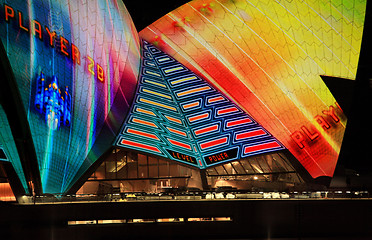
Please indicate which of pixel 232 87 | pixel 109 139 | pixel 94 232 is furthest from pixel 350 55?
pixel 94 232

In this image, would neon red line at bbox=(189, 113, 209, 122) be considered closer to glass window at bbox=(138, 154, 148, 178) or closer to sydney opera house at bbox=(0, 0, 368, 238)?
sydney opera house at bbox=(0, 0, 368, 238)

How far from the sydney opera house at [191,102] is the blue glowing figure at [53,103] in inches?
3.1

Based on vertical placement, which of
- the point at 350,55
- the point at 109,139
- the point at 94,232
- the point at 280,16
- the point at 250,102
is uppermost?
the point at 280,16

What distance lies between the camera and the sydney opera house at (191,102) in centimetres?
3403

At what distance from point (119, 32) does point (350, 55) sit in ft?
58.7

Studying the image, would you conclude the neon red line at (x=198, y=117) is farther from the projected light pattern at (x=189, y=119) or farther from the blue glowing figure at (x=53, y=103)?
the blue glowing figure at (x=53, y=103)

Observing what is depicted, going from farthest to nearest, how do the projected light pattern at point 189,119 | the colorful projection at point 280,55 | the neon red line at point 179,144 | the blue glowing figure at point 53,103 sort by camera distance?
the neon red line at point 179,144 < the projected light pattern at point 189,119 < the colorful projection at point 280,55 < the blue glowing figure at point 53,103

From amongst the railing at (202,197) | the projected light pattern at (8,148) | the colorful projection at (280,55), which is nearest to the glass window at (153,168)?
the colorful projection at (280,55)

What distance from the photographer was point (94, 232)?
1081 inches

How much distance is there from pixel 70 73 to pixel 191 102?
1173 cm

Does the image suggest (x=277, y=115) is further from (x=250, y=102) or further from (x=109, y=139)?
(x=109, y=139)

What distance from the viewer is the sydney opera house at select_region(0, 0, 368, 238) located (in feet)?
112

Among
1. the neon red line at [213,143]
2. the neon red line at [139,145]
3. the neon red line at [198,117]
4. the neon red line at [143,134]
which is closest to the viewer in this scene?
the neon red line at [139,145]

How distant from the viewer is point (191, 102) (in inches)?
1651
